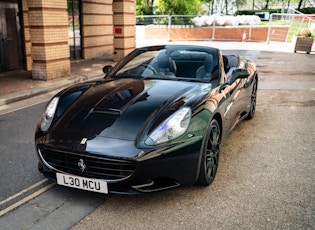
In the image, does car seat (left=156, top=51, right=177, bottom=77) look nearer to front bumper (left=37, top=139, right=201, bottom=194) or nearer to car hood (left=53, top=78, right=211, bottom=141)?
car hood (left=53, top=78, right=211, bottom=141)

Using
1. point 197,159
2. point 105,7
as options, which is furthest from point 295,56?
point 197,159

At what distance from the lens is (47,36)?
10.1 meters

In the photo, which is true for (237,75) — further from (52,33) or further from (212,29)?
(212,29)

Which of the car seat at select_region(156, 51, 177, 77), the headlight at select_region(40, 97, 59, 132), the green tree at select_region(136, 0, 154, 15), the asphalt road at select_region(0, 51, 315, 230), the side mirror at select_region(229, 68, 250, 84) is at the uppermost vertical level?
the green tree at select_region(136, 0, 154, 15)

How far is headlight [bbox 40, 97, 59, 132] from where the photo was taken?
3.56 metres

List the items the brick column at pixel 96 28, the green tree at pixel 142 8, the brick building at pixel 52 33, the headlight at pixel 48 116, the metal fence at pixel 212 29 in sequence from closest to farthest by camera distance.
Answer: the headlight at pixel 48 116 < the brick building at pixel 52 33 < the brick column at pixel 96 28 < the metal fence at pixel 212 29 < the green tree at pixel 142 8

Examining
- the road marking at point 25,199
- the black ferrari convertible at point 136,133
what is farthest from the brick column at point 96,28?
the road marking at point 25,199

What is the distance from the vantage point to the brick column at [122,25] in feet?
48.0

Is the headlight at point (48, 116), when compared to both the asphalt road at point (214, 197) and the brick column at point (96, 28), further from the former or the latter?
the brick column at point (96, 28)

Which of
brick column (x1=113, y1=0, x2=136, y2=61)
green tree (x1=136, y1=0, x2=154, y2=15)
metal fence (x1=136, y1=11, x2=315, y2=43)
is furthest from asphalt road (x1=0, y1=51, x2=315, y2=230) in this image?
green tree (x1=136, y1=0, x2=154, y2=15)

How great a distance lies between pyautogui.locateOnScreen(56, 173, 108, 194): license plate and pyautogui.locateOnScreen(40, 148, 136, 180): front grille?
0.04 m

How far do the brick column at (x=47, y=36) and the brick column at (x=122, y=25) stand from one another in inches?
169

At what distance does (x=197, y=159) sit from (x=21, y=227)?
163 cm

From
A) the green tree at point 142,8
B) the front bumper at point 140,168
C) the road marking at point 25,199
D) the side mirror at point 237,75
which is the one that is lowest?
the road marking at point 25,199
